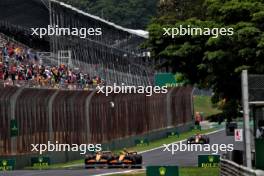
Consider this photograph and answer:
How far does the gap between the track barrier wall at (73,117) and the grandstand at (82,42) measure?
6.36 ft

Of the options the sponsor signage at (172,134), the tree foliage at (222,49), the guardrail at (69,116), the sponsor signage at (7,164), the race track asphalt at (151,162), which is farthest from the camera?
the sponsor signage at (172,134)

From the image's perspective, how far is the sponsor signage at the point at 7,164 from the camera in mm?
40509

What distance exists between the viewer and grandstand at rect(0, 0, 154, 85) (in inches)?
2372

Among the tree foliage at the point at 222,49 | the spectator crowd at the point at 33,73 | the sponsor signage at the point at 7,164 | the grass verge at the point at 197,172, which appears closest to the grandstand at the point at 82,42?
the spectator crowd at the point at 33,73

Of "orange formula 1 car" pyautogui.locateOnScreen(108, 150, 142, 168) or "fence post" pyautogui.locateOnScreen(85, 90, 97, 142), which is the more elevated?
"fence post" pyautogui.locateOnScreen(85, 90, 97, 142)

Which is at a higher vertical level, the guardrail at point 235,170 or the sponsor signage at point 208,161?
the guardrail at point 235,170

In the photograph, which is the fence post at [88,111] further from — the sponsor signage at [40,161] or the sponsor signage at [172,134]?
the sponsor signage at [172,134]

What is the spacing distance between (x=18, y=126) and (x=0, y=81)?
446 centimetres

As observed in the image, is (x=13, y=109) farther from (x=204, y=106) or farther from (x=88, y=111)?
(x=204, y=106)

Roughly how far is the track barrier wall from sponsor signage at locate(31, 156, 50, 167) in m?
0.44

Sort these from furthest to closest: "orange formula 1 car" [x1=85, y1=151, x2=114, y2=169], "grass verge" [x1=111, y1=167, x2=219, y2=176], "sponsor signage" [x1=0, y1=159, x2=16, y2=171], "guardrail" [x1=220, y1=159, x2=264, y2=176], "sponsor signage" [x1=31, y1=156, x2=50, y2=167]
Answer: "sponsor signage" [x1=31, y1=156, x2=50, y2=167], "orange formula 1 car" [x1=85, y1=151, x2=114, y2=169], "sponsor signage" [x1=0, y1=159, x2=16, y2=171], "grass verge" [x1=111, y1=167, x2=219, y2=176], "guardrail" [x1=220, y1=159, x2=264, y2=176]

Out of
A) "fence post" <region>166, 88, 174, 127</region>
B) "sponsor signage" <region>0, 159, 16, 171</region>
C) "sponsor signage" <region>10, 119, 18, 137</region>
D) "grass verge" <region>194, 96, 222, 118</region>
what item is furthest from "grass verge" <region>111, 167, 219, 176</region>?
"grass verge" <region>194, 96, 222, 118</region>

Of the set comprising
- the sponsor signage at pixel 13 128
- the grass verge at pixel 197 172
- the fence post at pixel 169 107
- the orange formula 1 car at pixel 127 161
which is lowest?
the grass verge at pixel 197 172

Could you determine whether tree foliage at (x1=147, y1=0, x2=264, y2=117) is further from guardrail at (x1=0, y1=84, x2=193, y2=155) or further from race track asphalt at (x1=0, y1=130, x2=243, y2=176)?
guardrail at (x1=0, y1=84, x2=193, y2=155)
